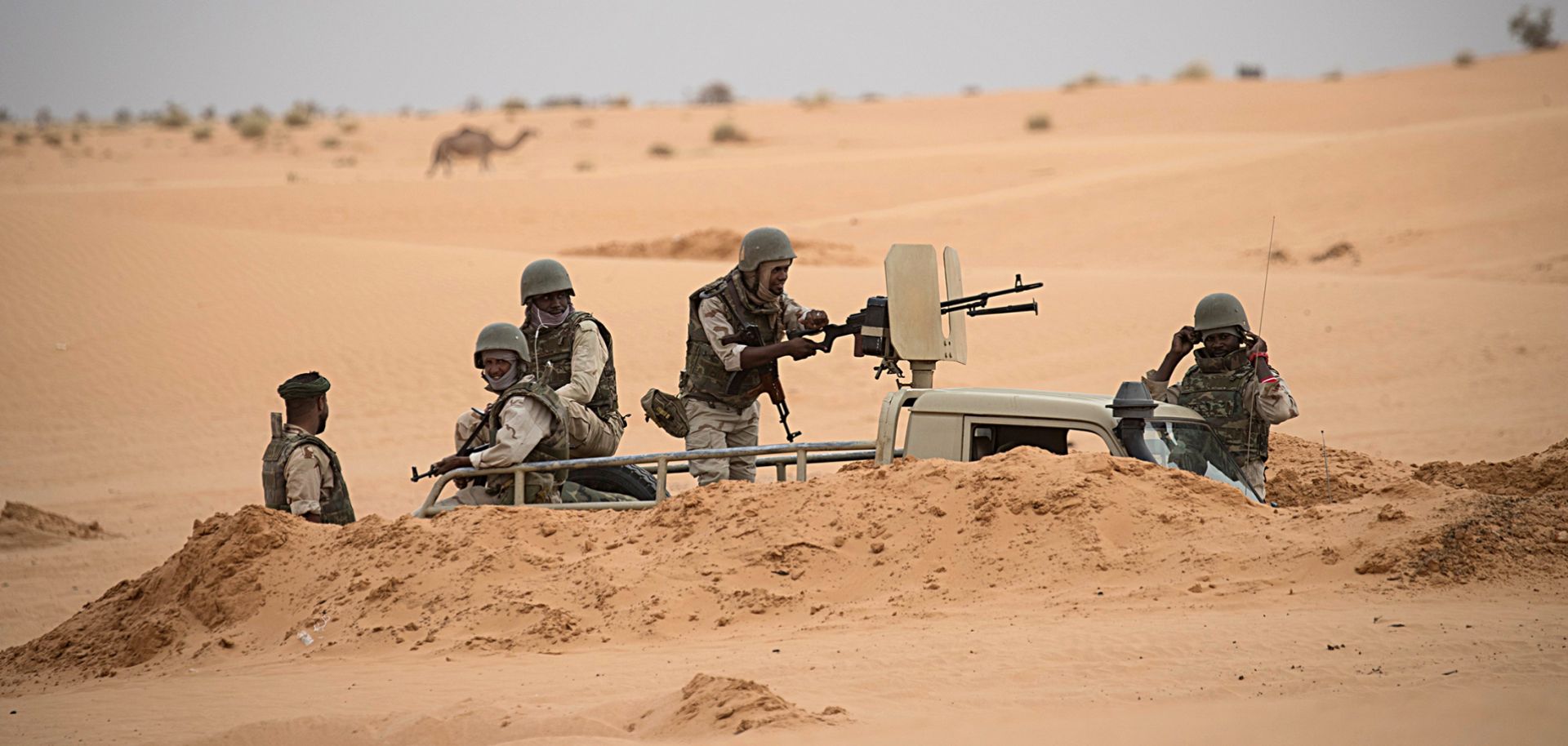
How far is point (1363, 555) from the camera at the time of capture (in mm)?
6145

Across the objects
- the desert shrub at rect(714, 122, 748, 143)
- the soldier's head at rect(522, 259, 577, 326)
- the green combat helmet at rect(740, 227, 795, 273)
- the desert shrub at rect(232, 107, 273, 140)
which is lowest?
the soldier's head at rect(522, 259, 577, 326)

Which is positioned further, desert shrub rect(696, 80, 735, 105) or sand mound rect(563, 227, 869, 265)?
desert shrub rect(696, 80, 735, 105)

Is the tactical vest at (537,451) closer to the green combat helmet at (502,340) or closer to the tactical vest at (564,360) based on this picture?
the green combat helmet at (502,340)

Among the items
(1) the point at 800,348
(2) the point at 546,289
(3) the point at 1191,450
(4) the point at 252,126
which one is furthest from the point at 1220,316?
(4) the point at 252,126

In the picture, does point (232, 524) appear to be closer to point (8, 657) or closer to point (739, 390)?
point (8, 657)

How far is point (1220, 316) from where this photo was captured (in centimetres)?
771

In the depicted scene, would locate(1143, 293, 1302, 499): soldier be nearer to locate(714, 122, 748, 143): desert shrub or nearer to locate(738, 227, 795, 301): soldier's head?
locate(738, 227, 795, 301): soldier's head

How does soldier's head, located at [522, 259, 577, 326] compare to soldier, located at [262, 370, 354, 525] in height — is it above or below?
above

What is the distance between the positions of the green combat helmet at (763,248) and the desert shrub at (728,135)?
140 feet

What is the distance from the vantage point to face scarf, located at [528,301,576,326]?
8.35 m

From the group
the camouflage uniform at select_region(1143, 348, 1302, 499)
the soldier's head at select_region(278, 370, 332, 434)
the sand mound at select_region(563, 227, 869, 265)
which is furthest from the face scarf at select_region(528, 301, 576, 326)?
the sand mound at select_region(563, 227, 869, 265)

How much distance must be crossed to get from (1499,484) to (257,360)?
578 inches

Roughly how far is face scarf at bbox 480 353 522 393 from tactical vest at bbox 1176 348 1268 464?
3340 mm

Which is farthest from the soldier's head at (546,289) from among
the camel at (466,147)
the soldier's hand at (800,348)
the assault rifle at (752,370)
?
the camel at (466,147)
